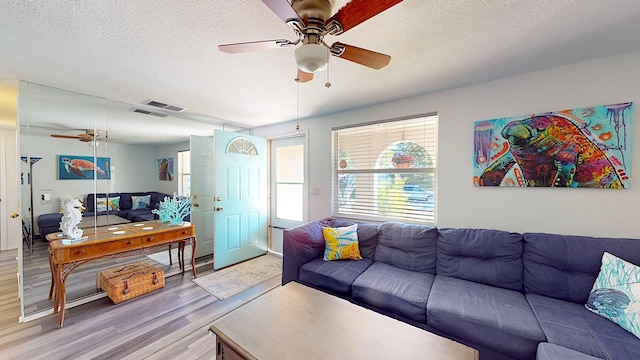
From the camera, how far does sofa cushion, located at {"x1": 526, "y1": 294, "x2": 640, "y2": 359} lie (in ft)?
3.92

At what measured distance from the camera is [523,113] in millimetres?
2076

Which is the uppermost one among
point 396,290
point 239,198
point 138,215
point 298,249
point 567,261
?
point 239,198

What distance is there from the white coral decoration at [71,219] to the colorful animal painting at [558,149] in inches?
160

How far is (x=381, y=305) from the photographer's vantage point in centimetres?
185

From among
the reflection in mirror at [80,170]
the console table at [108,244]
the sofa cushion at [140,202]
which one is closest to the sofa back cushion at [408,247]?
the console table at [108,244]

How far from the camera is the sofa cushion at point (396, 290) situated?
171 cm

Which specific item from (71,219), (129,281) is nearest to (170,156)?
(71,219)

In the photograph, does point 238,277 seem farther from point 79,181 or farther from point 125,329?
point 79,181

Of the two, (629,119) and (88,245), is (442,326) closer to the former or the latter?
(629,119)

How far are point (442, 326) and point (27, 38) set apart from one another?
11.2ft

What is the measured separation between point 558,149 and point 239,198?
3802 mm

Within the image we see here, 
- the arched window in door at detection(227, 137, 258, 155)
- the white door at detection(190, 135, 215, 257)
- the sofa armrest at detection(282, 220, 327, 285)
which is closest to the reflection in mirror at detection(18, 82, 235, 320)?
the white door at detection(190, 135, 215, 257)

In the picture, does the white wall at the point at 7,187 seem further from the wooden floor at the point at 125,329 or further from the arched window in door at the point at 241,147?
the arched window in door at the point at 241,147

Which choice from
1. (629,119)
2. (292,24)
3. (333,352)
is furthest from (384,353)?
(629,119)
